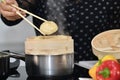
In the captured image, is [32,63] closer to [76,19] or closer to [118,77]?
[118,77]

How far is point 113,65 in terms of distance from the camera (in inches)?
34.9

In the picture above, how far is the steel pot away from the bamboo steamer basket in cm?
11

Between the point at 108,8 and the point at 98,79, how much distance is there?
587 millimetres

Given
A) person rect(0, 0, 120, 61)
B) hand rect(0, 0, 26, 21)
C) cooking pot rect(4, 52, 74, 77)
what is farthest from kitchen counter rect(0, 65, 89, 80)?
person rect(0, 0, 120, 61)

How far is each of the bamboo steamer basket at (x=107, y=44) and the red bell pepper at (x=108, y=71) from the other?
0.06m

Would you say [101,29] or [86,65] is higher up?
[101,29]

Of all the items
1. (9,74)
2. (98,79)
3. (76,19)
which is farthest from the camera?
(76,19)

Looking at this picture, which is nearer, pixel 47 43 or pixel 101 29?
pixel 47 43

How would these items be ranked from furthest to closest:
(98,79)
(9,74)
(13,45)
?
1. (13,45)
2. (9,74)
3. (98,79)

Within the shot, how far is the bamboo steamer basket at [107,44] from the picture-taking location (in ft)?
3.18

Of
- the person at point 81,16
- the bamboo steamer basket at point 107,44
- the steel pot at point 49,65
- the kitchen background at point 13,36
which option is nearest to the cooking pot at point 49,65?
the steel pot at point 49,65

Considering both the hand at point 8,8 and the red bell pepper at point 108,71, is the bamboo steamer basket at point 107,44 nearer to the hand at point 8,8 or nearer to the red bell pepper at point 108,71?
the red bell pepper at point 108,71

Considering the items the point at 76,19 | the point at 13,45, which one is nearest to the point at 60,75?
the point at 76,19

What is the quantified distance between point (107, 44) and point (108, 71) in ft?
0.67
